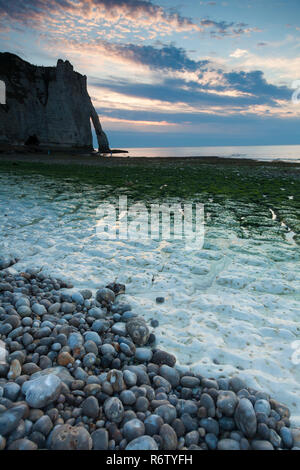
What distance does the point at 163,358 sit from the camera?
9.41 ft

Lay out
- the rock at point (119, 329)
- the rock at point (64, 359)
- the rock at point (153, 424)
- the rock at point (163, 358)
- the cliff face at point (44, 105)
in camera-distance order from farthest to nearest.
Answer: the cliff face at point (44, 105) → the rock at point (119, 329) → the rock at point (163, 358) → the rock at point (64, 359) → the rock at point (153, 424)

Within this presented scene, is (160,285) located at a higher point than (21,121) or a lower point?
lower

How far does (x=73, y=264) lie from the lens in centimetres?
520

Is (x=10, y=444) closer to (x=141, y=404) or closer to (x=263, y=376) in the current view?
(x=141, y=404)

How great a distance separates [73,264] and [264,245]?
428 centimetres

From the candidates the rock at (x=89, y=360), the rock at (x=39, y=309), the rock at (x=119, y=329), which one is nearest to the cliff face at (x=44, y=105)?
the rock at (x=39, y=309)

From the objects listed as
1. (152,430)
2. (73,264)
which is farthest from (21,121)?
(152,430)

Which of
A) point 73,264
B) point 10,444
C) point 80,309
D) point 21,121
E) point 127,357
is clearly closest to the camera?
point 10,444

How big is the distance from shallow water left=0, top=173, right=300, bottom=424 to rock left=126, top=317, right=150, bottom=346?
8.1 inches

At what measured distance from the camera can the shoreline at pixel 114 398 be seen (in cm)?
201

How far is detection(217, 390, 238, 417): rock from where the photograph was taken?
2.23 m

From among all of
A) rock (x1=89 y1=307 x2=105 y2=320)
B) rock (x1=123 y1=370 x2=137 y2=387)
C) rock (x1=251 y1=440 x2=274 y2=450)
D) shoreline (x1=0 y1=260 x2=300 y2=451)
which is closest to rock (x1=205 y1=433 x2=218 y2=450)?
shoreline (x1=0 y1=260 x2=300 y2=451)

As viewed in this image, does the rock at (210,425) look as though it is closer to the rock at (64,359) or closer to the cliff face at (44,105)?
the rock at (64,359)

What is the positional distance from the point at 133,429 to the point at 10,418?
2.98 feet
